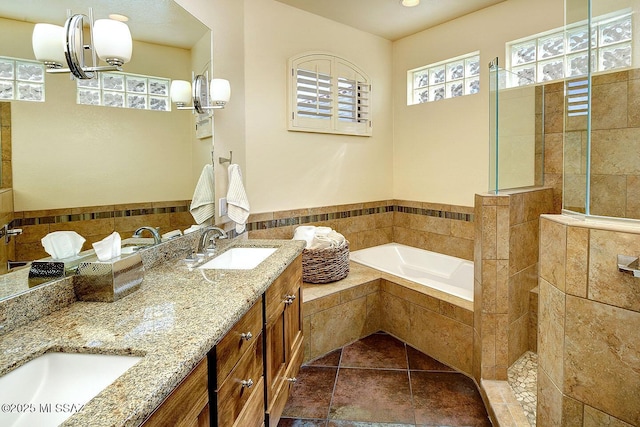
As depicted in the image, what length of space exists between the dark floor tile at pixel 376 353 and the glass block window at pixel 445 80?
7.67 ft

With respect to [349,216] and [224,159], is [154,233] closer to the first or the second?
[224,159]

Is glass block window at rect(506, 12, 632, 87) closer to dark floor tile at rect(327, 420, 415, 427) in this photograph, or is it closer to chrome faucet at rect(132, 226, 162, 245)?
dark floor tile at rect(327, 420, 415, 427)

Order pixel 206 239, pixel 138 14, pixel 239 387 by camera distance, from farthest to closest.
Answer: pixel 206 239
pixel 138 14
pixel 239 387

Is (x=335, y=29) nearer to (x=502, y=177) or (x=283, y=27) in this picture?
(x=283, y=27)

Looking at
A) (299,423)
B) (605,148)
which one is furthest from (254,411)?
(605,148)

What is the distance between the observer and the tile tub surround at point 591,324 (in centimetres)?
126

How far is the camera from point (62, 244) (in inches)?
51.9

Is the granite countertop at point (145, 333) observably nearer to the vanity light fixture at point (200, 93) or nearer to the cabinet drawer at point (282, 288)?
the cabinet drawer at point (282, 288)

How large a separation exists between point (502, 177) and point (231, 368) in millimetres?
2050

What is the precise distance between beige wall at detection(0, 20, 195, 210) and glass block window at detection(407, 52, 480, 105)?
250 centimetres

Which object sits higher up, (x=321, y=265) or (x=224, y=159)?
(x=224, y=159)

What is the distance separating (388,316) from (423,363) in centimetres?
50

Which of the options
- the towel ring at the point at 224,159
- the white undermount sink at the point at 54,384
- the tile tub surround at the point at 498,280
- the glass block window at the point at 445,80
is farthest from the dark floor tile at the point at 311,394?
the glass block window at the point at 445,80

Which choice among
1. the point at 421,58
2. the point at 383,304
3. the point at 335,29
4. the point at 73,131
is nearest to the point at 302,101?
the point at 335,29
